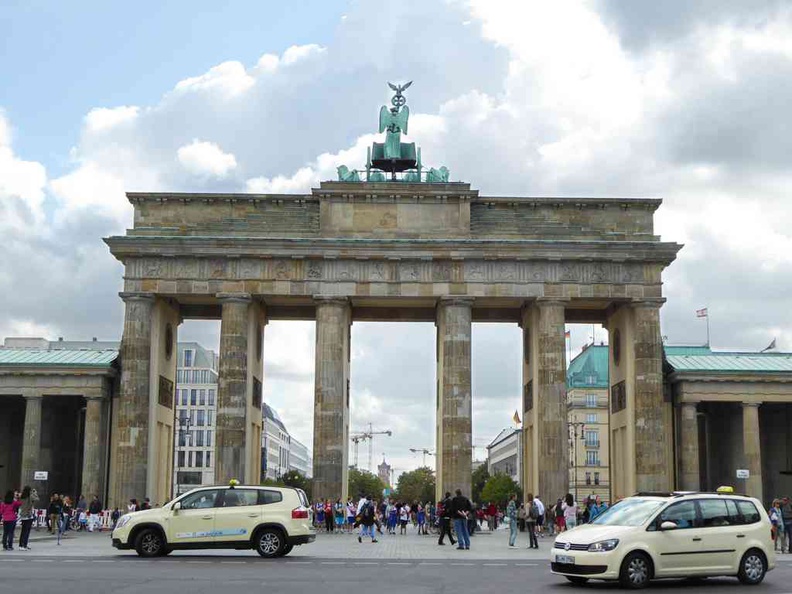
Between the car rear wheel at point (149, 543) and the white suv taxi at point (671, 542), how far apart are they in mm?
11903

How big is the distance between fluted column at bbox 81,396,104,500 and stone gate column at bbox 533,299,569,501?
23.7 m

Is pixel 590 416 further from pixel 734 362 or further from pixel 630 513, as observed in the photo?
pixel 630 513

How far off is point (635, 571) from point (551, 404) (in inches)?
1404

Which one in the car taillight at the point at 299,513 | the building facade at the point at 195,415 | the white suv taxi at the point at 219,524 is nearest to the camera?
the white suv taxi at the point at 219,524

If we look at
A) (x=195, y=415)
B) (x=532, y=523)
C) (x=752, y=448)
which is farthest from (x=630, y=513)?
(x=195, y=415)

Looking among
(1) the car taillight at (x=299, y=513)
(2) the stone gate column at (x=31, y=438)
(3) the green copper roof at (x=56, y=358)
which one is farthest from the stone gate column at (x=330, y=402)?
(1) the car taillight at (x=299, y=513)

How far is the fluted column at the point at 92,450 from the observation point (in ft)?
188

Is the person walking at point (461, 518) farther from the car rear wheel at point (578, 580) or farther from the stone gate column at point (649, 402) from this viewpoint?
the stone gate column at point (649, 402)

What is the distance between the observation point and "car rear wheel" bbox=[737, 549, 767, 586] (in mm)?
22438

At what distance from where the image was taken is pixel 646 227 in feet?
195

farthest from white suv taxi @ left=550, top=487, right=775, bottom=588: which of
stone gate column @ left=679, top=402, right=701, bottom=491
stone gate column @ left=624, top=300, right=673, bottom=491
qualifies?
stone gate column @ left=679, top=402, right=701, bottom=491

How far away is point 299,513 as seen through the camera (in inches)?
1153

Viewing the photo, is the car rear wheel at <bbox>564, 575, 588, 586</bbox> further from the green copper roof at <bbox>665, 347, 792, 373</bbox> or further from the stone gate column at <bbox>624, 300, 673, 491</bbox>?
the green copper roof at <bbox>665, 347, 792, 373</bbox>

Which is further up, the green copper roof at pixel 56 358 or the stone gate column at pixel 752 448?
the green copper roof at pixel 56 358
